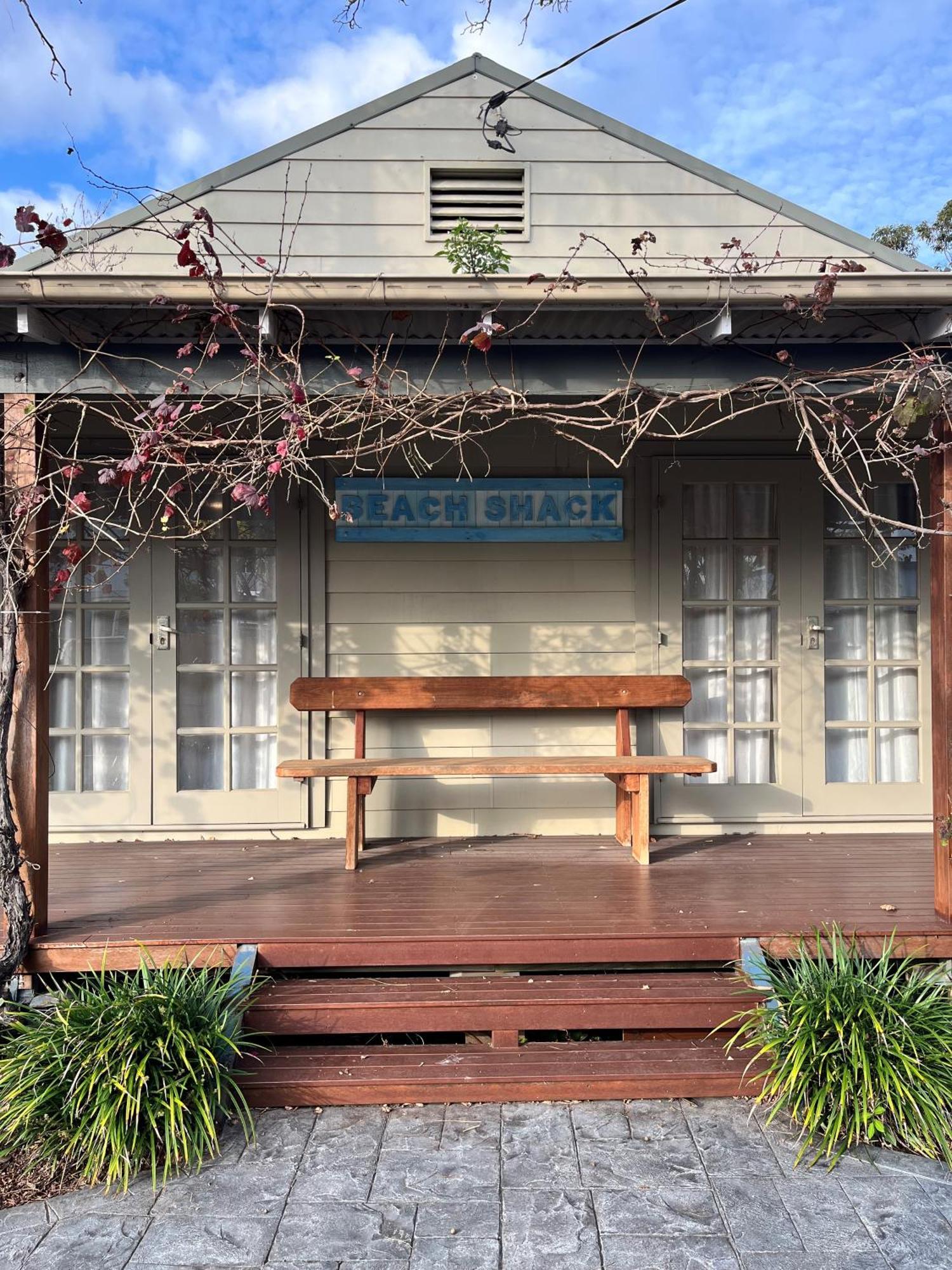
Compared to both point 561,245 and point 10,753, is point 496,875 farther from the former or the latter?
point 561,245

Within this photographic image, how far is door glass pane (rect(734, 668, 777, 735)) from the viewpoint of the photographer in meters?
4.81

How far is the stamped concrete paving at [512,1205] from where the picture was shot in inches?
81.3

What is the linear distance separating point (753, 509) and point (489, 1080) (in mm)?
3312

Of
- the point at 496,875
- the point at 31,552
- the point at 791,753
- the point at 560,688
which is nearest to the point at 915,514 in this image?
the point at 791,753

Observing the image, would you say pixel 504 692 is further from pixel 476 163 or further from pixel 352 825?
pixel 476 163

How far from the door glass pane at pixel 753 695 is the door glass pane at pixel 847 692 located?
318mm

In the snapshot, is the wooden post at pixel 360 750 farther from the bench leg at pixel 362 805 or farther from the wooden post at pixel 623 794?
the wooden post at pixel 623 794

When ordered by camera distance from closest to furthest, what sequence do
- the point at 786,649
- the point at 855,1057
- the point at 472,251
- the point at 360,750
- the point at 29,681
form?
the point at 855,1057
the point at 29,681
the point at 472,251
the point at 360,750
the point at 786,649

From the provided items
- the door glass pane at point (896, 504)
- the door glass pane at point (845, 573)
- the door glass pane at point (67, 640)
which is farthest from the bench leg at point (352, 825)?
the door glass pane at point (896, 504)

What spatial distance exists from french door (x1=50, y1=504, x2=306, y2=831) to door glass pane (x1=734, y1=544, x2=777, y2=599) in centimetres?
239

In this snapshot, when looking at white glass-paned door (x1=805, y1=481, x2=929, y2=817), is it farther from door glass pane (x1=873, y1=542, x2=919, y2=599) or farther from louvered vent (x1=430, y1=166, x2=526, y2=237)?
louvered vent (x1=430, y1=166, x2=526, y2=237)

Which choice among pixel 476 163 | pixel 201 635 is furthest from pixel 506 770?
pixel 476 163

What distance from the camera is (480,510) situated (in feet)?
15.3

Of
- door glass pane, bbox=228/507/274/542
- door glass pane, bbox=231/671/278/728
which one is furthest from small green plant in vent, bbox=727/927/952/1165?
door glass pane, bbox=228/507/274/542
